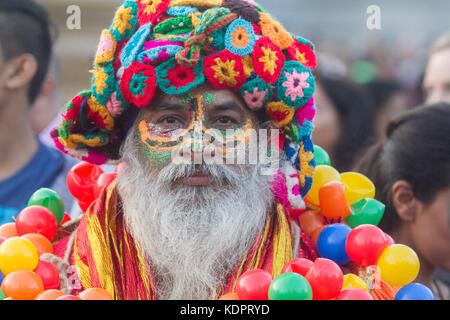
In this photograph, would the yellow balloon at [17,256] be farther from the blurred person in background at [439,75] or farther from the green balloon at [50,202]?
the blurred person in background at [439,75]

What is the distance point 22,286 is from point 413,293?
1.45 meters

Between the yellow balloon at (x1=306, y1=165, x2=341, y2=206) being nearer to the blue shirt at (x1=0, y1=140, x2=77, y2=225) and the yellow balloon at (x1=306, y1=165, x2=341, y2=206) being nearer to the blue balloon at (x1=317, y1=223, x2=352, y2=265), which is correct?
the blue balloon at (x1=317, y1=223, x2=352, y2=265)

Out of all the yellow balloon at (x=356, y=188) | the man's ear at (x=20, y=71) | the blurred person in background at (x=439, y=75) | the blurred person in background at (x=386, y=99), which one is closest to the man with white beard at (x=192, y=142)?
the yellow balloon at (x=356, y=188)

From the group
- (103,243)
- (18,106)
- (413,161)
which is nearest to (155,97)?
(103,243)

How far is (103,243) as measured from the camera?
2.92 metres

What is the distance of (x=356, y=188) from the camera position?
11.2 feet

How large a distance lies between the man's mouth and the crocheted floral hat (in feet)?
1.09

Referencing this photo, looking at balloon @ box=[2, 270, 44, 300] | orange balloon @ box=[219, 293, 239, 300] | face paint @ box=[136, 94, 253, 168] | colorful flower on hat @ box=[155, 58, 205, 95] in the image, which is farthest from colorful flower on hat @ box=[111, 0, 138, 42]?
orange balloon @ box=[219, 293, 239, 300]

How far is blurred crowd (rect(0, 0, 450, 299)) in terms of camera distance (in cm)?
372

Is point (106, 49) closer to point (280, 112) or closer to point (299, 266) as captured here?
point (280, 112)

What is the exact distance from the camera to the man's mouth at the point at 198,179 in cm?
293

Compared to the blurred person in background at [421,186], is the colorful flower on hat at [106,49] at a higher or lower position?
higher

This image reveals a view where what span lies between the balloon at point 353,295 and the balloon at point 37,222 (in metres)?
1.29

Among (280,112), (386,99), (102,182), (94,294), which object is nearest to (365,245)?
(280,112)
